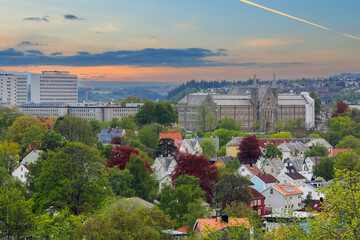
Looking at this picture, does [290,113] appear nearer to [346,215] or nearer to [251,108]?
[251,108]

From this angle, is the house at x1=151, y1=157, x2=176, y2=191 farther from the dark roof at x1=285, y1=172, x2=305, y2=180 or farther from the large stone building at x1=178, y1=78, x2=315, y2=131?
the large stone building at x1=178, y1=78, x2=315, y2=131

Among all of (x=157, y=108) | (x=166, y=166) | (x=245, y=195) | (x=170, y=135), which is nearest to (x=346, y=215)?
(x=245, y=195)

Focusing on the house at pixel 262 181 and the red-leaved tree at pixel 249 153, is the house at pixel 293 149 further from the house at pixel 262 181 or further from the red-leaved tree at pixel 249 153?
the house at pixel 262 181

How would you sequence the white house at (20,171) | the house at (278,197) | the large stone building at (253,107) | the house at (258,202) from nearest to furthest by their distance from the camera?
the house at (258,202)
the house at (278,197)
the white house at (20,171)
the large stone building at (253,107)

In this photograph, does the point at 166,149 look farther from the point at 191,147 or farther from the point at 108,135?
the point at 108,135

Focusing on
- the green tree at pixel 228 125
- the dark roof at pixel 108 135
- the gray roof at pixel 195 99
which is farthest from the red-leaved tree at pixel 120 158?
the gray roof at pixel 195 99

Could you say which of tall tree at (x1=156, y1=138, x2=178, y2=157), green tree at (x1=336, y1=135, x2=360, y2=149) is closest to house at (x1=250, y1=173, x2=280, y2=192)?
tall tree at (x1=156, y1=138, x2=178, y2=157)
